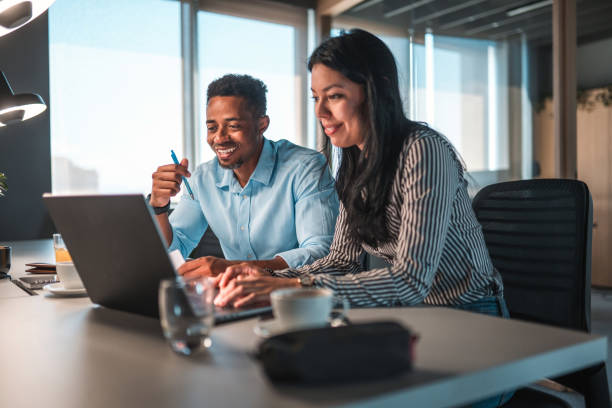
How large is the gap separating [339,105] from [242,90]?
0.73 m

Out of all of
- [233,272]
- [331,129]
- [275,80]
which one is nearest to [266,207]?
[331,129]

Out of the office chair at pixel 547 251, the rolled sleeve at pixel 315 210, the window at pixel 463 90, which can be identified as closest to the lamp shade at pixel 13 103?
the rolled sleeve at pixel 315 210

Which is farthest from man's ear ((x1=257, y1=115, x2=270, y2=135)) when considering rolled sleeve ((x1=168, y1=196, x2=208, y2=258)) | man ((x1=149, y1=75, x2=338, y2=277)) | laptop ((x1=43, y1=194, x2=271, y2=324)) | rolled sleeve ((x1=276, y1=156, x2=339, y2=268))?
laptop ((x1=43, y1=194, x2=271, y2=324))

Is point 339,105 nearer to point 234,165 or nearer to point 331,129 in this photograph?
point 331,129

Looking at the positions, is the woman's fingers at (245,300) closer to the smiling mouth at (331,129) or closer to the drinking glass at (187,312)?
the drinking glass at (187,312)

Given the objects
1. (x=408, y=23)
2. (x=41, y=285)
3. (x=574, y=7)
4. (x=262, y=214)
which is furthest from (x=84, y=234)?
(x=408, y=23)

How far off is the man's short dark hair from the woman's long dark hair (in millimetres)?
671

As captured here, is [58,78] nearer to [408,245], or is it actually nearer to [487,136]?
[487,136]

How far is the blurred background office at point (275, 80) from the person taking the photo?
329cm

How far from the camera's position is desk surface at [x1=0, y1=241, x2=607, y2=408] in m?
0.54

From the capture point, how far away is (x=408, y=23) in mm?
4414

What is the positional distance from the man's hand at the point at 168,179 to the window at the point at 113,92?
2498 mm

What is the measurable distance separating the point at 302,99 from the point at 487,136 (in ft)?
6.37

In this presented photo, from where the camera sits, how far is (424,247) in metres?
1.01
